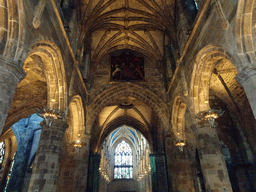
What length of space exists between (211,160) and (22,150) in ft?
51.8

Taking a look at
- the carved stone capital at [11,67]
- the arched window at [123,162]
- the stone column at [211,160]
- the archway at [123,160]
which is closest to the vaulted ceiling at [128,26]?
the stone column at [211,160]

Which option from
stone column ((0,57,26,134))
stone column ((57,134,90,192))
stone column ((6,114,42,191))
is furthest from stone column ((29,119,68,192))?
stone column ((6,114,42,191))

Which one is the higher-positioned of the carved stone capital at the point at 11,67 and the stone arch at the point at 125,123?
the stone arch at the point at 125,123

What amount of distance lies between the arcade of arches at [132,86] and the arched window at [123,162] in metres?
15.6

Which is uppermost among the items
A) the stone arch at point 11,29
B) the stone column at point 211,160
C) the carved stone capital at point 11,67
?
the stone arch at point 11,29

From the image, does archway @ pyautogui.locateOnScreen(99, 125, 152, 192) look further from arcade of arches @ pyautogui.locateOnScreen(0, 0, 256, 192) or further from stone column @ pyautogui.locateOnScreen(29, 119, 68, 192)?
stone column @ pyautogui.locateOnScreen(29, 119, 68, 192)

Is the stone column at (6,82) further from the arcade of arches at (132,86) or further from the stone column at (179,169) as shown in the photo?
the stone column at (179,169)

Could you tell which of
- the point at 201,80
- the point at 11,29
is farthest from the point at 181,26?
the point at 11,29

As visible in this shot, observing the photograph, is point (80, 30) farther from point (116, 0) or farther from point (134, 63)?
point (134, 63)

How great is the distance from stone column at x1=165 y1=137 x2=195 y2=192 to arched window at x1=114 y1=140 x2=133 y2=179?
75.6ft

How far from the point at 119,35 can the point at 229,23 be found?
1080 cm

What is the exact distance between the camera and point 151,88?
15.1 m

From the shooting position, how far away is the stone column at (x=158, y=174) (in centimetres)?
1592

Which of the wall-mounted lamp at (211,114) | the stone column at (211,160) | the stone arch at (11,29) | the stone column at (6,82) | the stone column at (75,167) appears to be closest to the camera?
the stone column at (6,82)
